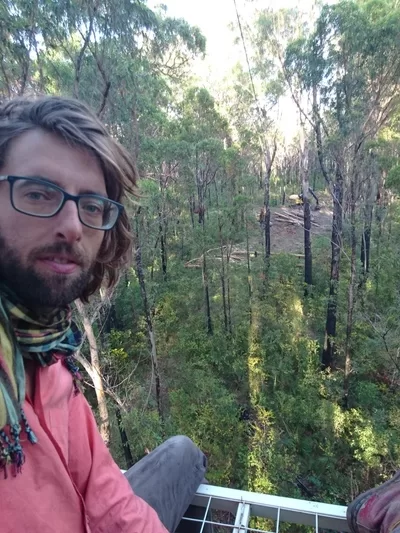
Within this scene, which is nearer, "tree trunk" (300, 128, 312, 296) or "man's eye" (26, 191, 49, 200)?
"man's eye" (26, 191, 49, 200)

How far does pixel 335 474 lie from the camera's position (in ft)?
20.3

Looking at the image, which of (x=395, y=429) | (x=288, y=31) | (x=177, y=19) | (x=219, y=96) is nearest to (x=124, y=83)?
(x=177, y=19)

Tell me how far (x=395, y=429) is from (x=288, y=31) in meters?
10.8

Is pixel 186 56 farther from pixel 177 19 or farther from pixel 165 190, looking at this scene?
pixel 165 190

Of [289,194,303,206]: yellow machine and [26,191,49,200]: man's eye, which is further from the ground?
[26,191,49,200]: man's eye

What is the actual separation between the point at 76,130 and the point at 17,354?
0.58 metres

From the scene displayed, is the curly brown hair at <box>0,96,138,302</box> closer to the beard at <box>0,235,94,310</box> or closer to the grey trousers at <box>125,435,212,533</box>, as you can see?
the beard at <box>0,235,94,310</box>

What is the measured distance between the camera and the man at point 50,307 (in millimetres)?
740

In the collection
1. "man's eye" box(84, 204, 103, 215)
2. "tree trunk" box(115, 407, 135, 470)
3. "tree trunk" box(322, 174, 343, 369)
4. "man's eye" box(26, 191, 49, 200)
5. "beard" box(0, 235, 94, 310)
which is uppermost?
"man's eye" box(26, 191, 49, 200)

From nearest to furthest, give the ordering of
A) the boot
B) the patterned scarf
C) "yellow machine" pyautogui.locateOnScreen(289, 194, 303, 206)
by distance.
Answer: the patterned scarf → the boot → "yellow machine" pyautogui.locateOnScreen(289, 194, 303, 206)

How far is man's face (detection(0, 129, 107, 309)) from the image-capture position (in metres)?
0.78

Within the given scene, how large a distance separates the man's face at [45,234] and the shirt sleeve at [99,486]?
0.48 m

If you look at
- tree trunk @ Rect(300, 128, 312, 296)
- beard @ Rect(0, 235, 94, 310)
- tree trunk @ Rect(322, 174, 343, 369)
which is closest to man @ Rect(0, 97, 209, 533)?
beard @ Rect(0, 235, 94, 310)

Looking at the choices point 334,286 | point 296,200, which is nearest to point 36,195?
point 334,286
